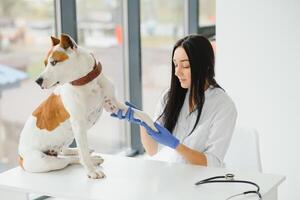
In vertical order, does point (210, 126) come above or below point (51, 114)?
below

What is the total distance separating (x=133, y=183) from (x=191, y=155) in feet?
1.15

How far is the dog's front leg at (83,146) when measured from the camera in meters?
1.70

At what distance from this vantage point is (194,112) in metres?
2.10

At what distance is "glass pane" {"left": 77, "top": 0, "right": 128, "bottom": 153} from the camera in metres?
2.97

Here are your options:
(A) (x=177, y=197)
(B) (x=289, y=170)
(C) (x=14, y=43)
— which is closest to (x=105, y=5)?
(C) (x=14, y=43)

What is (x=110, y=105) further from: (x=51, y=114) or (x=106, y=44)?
(x=106, y=44)

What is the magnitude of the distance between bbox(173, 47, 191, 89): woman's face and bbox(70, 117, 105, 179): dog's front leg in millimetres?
464

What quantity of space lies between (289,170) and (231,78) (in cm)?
57

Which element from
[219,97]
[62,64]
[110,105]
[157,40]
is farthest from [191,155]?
[157,40]

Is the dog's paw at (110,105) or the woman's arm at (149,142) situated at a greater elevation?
the dog's paw at (110,105)

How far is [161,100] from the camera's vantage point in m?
2.18

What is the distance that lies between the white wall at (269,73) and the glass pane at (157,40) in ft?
2.38

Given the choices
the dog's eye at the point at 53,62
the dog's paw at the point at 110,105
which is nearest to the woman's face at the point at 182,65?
the dog's paw at the point at 110,105

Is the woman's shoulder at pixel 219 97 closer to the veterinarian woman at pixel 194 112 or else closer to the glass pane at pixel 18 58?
the veterinarian woman at pixel 194 112
